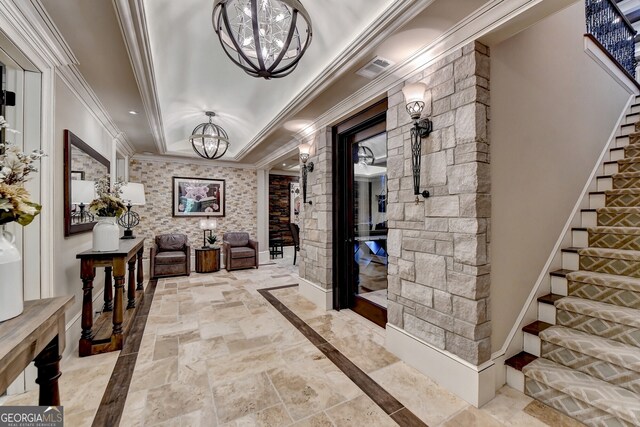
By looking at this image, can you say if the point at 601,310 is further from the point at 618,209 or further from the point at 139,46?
the point at 139,46

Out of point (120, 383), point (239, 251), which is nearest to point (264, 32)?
point (120, 383)

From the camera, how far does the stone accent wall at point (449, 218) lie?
186cm

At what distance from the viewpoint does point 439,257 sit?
6.87ft

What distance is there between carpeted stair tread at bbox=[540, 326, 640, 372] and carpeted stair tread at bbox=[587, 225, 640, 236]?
42.8 inches

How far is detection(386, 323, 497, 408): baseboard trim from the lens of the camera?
186 centimetres

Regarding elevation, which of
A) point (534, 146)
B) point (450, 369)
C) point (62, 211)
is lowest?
point (450, 369)

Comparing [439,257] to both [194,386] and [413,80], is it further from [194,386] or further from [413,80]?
[194,386]

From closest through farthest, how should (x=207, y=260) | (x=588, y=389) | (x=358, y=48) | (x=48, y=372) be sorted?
(x=48, y=372)
(x=588, y=389)
(x=358, y=48)
(x=207, y=260)

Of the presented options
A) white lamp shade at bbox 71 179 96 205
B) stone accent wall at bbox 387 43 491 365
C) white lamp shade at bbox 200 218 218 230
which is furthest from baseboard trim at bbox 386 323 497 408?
white lamp shade at bbox 200 218 218 230

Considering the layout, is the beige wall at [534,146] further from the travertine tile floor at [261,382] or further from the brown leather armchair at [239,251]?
the brown leather armchair at [239,251]

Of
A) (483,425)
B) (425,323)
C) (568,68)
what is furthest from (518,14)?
(483,425)

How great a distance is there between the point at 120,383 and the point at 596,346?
11.5 feet

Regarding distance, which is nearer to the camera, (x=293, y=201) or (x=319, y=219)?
(x=319, y=219)

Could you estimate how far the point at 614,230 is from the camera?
2.48m
